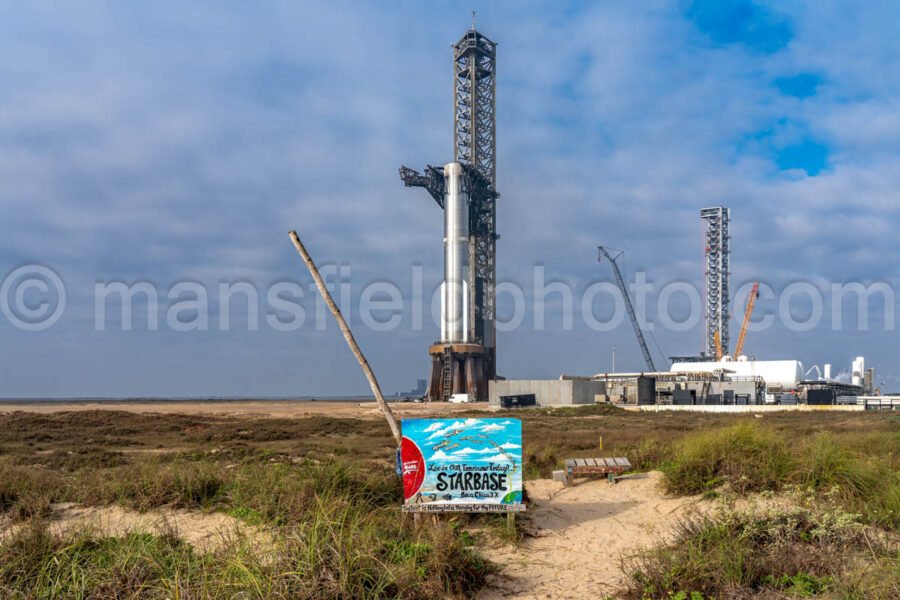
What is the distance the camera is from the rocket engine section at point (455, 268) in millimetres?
84312

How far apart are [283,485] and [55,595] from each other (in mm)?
3559

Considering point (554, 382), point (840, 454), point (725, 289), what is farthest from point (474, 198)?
point (840, 454)

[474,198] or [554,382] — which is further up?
[474,198]

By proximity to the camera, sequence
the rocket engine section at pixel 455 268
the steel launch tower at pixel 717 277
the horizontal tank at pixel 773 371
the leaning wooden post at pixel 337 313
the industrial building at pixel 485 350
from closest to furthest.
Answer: the leaning wooden post at pixel 337 313, the industrial building at pixel 485 350, the rocket engine section at pixel 455 268, the horizontal tank at pixel 773 371, the steel launch tower at pixel 717 277

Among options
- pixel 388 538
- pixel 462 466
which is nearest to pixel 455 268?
pixel 462 466

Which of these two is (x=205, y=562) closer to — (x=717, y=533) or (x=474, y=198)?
(x=717, y=533)

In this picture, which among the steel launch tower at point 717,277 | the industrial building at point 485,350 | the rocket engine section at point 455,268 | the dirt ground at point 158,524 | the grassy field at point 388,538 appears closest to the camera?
the grassy field at point 388,538

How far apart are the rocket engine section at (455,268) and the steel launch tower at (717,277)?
202 ft

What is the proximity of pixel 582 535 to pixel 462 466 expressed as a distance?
7.11ft

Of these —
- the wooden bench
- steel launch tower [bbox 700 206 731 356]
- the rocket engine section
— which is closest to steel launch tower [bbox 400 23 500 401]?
the rocket engine section

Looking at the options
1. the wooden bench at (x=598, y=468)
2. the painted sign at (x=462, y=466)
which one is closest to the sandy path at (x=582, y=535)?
the wooden bench at (x=598, y=468)

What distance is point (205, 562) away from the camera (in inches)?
281

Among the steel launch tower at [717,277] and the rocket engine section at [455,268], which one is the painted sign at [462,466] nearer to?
the rocket engine section at [455,268]

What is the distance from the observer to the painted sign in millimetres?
9562
